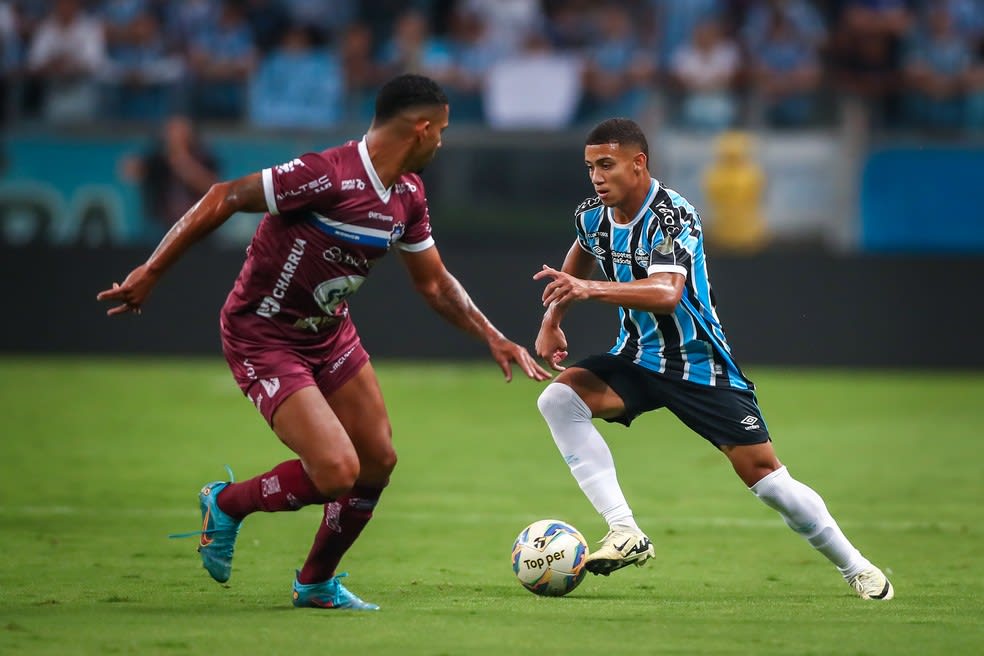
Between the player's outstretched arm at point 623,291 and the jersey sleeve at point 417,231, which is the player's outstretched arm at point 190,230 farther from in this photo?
the player's outstretched arm at point 623,291

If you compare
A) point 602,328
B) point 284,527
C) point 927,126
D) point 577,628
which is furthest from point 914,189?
point 577,628

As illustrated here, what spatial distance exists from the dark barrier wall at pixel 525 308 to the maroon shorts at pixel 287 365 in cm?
1078

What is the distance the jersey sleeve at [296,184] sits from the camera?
6031mm

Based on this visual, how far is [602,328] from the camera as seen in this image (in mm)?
17359

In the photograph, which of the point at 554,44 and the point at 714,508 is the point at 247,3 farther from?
the point at 714,508

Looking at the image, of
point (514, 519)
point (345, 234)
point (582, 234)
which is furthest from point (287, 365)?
point (514, 519)

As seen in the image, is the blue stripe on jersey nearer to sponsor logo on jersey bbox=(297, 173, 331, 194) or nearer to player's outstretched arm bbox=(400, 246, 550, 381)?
sponsor logo on jersey bbox=(297, 173, 331, 194)

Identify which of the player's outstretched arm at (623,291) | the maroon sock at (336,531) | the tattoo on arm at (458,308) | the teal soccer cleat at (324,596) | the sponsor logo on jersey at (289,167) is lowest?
the teal soccer cleat at (324,596)

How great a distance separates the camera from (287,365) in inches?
246

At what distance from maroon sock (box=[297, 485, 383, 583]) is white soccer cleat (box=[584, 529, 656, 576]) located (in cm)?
102

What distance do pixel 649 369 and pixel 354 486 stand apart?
1462mm

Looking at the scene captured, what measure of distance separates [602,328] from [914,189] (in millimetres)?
4138

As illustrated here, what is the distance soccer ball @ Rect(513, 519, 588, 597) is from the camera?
21.3 feet

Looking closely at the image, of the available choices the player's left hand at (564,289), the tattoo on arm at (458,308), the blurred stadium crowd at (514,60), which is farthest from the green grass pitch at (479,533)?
the blurred stadium crowd at (514,60)
